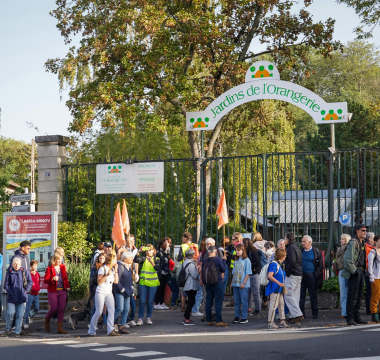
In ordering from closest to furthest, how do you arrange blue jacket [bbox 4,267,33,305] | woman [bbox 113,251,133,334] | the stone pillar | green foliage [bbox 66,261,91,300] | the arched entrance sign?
woman [bbox 113,251,133,334] < blue jacket [bbox 4,267,33,305] < green foliage [bbox 66,261,91,300] < the arched entrance sign < the stone pillar

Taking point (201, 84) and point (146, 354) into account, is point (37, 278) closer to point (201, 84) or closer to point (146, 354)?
point (146, 354)

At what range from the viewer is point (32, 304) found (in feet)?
39.8

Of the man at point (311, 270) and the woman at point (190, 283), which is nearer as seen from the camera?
the woman at point (190, 283)

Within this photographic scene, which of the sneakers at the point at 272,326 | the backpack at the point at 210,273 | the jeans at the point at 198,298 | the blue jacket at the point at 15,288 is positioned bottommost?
the sneakers at the point at 272,326

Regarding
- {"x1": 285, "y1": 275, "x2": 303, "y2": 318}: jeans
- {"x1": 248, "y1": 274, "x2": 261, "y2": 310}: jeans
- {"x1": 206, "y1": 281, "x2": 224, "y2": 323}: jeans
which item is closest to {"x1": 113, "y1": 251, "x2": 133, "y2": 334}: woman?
{"x1": 206, "y1": 281, "x2": 224, "y2": 323}: jeans

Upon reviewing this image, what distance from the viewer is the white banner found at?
587 inches

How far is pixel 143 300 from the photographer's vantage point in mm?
11414

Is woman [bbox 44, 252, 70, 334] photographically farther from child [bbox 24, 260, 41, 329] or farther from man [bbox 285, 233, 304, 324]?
man [bbox 285, 233, 304, 324]

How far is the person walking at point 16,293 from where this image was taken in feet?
35.3

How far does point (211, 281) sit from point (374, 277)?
3.19 metres

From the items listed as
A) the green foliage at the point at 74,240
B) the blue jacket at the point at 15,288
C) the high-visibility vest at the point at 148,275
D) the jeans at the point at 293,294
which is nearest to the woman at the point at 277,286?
the jeans at the point at 293,294

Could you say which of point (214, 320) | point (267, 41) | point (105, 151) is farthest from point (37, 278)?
point (105, 151)

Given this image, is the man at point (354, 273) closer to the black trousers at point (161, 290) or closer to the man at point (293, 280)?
the man at point (293, 280)

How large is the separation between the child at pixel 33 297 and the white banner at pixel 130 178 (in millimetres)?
3823
